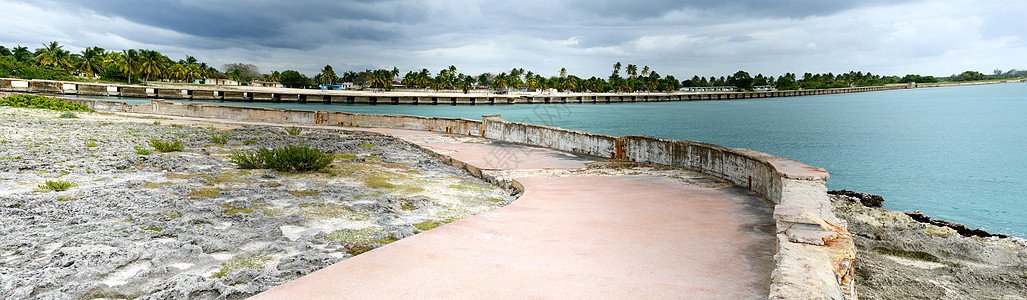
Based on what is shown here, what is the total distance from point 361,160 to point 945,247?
971cm

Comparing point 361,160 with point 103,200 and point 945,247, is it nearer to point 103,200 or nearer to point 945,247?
point 103,200

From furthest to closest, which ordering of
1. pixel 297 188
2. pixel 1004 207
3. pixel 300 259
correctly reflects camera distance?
pixel 1004 207
pixel 297 188
pixel 300 259

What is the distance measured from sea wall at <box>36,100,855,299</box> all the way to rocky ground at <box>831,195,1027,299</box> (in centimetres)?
83

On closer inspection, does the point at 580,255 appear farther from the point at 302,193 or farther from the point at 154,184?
the point at 154,184

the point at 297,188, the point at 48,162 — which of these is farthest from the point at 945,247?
the point at 48,162

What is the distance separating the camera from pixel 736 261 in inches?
167

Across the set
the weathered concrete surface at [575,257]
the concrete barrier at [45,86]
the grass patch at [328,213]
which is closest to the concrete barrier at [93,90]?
the concrete barrier at [45,86]

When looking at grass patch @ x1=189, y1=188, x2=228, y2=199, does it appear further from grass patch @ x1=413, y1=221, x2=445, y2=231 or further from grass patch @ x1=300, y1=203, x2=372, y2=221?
grass patch @ x1=413, y1=221, x2=445, y2=231

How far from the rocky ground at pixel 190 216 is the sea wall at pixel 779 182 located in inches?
134

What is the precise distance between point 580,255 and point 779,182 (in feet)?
11.1

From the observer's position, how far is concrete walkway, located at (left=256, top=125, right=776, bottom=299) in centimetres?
359

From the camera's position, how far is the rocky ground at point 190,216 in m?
3.92

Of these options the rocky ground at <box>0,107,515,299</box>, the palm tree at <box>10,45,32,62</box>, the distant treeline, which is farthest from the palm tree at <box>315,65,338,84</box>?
the rocky ground at <box>0,107,515,299</box>

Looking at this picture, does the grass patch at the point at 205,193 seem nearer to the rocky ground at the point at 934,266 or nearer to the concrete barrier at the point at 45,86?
the rocky ground at the point at 934,266
